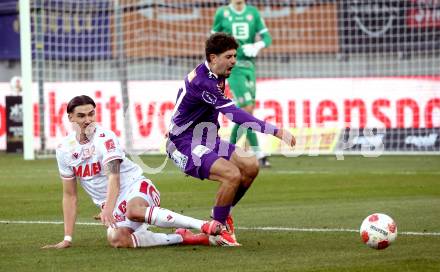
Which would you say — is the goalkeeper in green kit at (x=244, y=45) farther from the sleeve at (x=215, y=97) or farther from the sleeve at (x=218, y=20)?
the sleeve at (x=215, y=97)

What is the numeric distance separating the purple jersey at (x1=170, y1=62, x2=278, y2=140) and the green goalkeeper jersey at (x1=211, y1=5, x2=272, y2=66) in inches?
314

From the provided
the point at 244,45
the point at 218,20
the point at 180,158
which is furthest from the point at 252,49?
the point at 180,158

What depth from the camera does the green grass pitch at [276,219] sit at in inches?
304

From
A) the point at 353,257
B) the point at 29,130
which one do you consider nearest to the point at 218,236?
the point at 353,257

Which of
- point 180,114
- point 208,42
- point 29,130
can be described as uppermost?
point 208,42

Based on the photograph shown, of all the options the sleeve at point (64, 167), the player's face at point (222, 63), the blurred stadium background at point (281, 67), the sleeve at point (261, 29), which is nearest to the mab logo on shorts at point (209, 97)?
the player's face at point (222, 63)

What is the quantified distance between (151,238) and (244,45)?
29.1 feet

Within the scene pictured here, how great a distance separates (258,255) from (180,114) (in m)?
1.88

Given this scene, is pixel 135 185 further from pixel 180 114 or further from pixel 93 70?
pixel 93 70

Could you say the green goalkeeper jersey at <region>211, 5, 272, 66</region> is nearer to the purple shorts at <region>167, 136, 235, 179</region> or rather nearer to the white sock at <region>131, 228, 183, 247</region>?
the purple shorts at <region>167, 136, 235, 179</region>

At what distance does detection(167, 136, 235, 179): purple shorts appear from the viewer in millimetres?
9039

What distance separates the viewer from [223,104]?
29.9 feet

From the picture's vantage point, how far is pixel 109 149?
873 cm

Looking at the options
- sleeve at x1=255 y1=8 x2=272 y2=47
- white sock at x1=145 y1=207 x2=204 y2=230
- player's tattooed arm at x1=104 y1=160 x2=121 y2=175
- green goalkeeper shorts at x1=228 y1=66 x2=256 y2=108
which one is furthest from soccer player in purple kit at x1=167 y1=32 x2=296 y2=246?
sleeve at x1=255 y1=8 x2=272 y2=47
